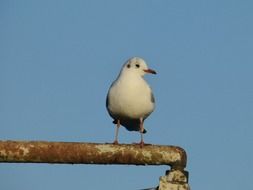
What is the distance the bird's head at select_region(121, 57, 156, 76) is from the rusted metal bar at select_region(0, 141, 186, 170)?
5466 millimetres

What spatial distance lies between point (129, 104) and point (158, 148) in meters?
4.11

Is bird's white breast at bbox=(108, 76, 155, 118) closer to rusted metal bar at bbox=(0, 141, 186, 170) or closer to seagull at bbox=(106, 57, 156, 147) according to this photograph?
seagull at bbox=(106, 57, 156, 147)

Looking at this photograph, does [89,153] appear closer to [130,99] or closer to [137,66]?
[130,99]

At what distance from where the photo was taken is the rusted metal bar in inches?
294

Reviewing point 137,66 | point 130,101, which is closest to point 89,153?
point 130,101

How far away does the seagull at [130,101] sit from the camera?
11875 mm

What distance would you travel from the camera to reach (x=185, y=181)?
7602mm

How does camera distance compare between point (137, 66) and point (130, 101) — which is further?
point (137, 66)

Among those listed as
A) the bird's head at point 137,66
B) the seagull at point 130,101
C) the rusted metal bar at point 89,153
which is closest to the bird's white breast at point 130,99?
the seagull at point 130,101

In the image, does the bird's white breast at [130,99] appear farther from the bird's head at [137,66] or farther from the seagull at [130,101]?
the bird's head at [137,66]

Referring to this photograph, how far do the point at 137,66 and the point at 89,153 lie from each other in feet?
19.7

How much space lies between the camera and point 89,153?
7.54 metres

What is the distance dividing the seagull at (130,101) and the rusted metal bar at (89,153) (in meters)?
3.74

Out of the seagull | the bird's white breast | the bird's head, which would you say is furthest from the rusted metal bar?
the bird's head
